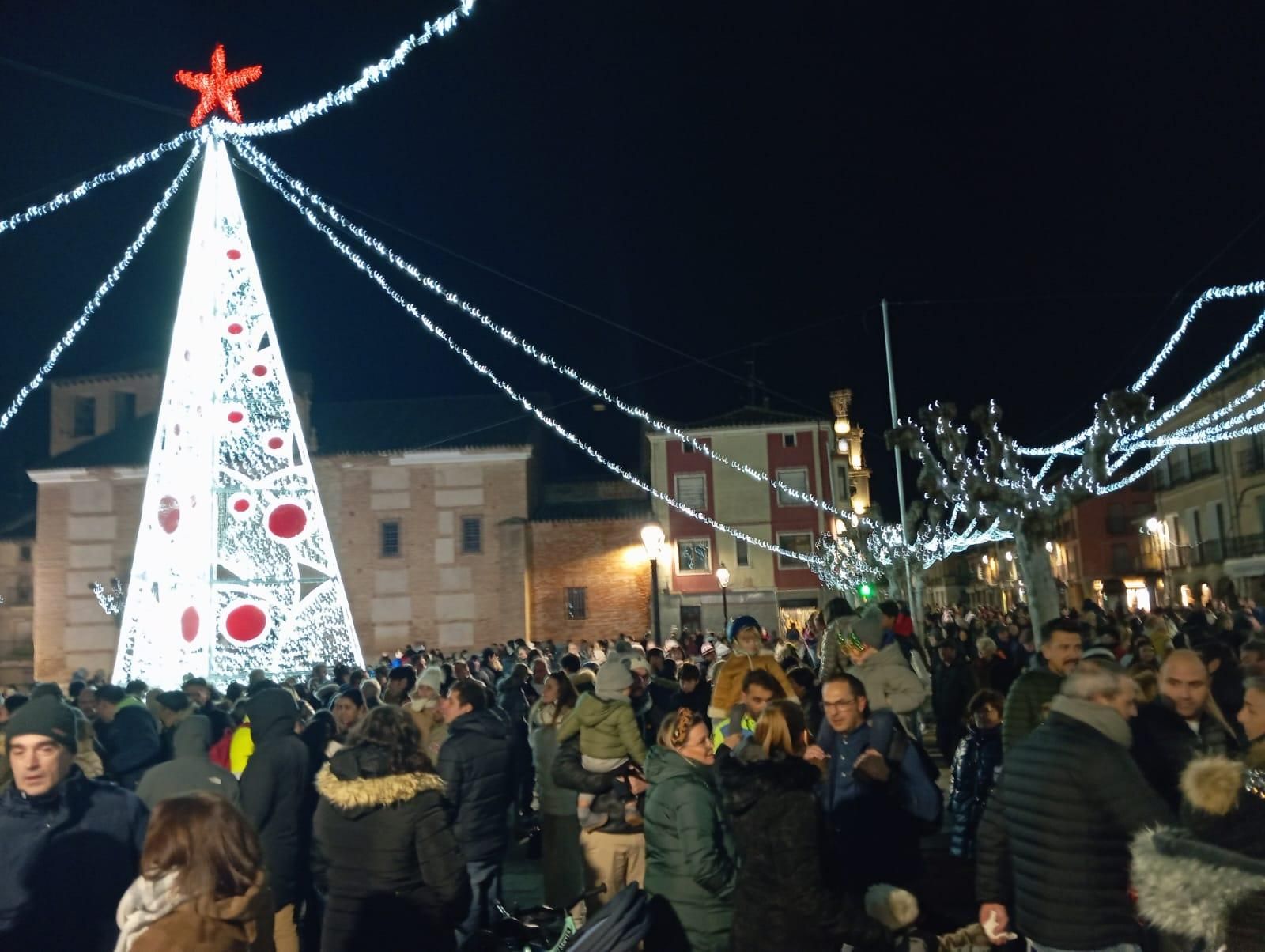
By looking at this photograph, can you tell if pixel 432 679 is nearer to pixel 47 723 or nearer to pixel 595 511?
pixel 47 723

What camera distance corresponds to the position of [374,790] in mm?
4160

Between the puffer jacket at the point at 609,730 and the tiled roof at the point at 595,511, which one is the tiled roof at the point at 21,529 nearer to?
the tiled roof at the point at 595,511

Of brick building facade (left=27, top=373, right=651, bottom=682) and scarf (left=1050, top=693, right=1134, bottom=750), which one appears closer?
scarf (left=1050, top=693, right=1134, bottom=750)

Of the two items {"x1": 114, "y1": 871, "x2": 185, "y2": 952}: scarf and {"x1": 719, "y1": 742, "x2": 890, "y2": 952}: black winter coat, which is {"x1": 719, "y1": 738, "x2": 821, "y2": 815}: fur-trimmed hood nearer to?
{"x1": 719, "y1": 742, "x2": 890, "y2": 952}: black winter coat

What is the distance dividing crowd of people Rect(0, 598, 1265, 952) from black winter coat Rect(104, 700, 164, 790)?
0.03 metres

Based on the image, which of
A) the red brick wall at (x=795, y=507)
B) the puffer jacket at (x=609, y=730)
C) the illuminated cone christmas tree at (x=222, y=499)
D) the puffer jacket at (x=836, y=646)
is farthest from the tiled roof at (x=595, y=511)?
the puffer jacket at (x=609, y=730)

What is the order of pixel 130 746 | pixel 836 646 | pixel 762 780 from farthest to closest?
pixel 836 646, pixel 130 746, pixel 762 780

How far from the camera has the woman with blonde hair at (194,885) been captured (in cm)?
267

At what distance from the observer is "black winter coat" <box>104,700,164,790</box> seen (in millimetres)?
6668

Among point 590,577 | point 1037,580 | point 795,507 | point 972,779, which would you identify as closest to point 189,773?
point 972,779

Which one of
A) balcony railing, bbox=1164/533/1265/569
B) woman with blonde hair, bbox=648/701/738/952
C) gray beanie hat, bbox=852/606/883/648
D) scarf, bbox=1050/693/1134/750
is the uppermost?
balcony railing, bbox=1164/533/1265/569

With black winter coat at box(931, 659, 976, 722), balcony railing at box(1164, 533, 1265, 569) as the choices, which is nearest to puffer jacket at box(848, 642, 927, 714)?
black winter coat at box(931, 659, 976, 722)

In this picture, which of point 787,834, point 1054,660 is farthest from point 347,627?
point 787,834

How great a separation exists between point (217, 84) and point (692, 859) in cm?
1495
